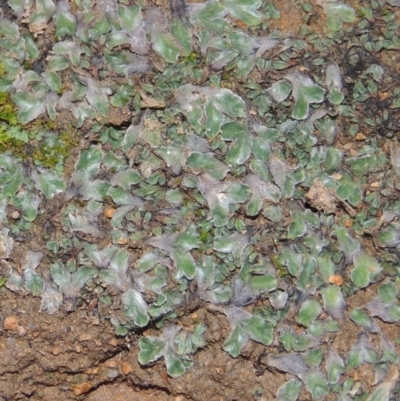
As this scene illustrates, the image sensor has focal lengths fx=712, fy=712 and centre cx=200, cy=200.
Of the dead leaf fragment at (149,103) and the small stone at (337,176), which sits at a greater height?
the dead leaf fragment at (149,103)

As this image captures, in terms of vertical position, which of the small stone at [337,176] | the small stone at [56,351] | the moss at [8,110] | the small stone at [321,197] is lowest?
the small stone at [56,351]

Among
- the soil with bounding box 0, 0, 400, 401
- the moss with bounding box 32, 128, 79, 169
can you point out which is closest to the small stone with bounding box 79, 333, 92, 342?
the soil with bounding box 0, 0, 400, 401

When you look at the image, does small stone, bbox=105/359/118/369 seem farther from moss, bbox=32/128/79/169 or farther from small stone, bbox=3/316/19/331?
moss, bbox=32/128/79/169

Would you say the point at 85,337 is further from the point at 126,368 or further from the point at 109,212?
the point at 109,212

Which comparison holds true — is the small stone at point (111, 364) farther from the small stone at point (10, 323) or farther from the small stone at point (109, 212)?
the small stone at point (109, 212)

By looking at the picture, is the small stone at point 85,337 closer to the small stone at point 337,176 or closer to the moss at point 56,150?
the moss at point 56,150

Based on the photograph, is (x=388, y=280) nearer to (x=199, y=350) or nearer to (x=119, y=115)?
(x=199, y=350)

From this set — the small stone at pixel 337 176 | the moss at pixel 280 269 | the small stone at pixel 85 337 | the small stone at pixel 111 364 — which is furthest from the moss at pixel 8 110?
the small stone at pixel 337 176
